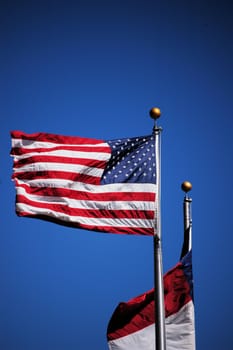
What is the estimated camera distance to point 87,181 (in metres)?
12.8

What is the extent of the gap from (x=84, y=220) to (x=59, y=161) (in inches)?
57.8

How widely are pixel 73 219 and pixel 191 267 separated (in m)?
3.13

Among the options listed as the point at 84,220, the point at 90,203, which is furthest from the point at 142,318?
the point at 90,203

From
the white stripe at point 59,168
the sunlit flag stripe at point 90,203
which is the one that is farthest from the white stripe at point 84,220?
the white stripe at point 59,168

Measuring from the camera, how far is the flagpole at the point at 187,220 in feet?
44.7

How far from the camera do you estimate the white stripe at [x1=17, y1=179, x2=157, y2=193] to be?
12533 mm

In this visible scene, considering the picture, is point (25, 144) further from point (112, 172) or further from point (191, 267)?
point (191, 267)

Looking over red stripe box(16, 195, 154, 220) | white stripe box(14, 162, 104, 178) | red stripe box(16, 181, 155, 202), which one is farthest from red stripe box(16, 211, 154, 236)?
white stripe box(14, 162, 104, 178)

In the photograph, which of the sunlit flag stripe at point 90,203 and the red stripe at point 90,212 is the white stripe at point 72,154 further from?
the red stripe at point 90,212

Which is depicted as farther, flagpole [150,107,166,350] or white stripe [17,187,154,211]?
white stripe [17,187,154,211]

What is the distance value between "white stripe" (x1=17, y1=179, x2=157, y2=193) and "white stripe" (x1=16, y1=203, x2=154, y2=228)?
0.60 metres

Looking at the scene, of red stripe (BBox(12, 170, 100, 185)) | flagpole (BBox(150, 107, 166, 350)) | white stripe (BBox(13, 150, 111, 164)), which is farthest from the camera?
white stripe (BBox(13, 150, 111, 164))

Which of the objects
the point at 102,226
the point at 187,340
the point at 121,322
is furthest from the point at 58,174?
the point at 187,340

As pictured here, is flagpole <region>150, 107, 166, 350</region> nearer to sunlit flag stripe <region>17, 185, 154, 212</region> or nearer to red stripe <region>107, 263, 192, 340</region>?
sunlit flag stripe <region>17, 185, 154, 212</region>
